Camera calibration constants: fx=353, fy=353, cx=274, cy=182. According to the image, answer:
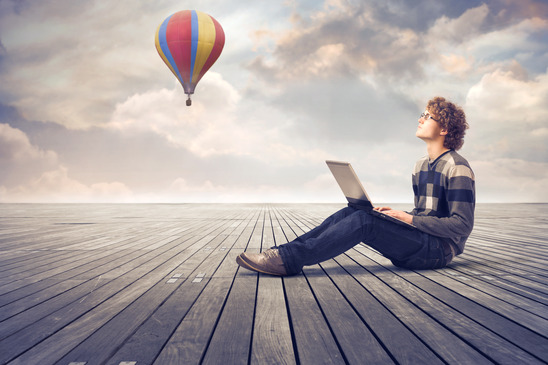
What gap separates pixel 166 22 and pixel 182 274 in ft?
33.3

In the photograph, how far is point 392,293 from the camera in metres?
1.95

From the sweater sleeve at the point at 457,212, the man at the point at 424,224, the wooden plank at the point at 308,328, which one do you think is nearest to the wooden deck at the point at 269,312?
the wooden plank at the point at 308,328

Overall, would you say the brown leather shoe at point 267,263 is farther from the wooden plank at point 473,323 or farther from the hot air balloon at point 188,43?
the hot air balloon at point 188,43

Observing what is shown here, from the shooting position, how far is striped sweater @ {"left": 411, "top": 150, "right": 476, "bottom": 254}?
2.12 meters

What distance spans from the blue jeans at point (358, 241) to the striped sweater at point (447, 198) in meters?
0.11

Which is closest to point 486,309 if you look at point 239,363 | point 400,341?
point 400,341

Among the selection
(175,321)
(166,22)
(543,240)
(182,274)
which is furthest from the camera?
(166,22)

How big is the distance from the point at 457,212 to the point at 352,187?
63 centimetres

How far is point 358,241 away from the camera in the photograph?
7.14ft

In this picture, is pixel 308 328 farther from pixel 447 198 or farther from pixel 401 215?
pixel 447 198

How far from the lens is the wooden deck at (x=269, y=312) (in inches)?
49.7

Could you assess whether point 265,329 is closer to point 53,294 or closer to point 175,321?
point 175,321

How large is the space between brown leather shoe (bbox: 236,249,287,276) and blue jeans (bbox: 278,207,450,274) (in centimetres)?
4

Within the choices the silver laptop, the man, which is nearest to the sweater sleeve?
the man
